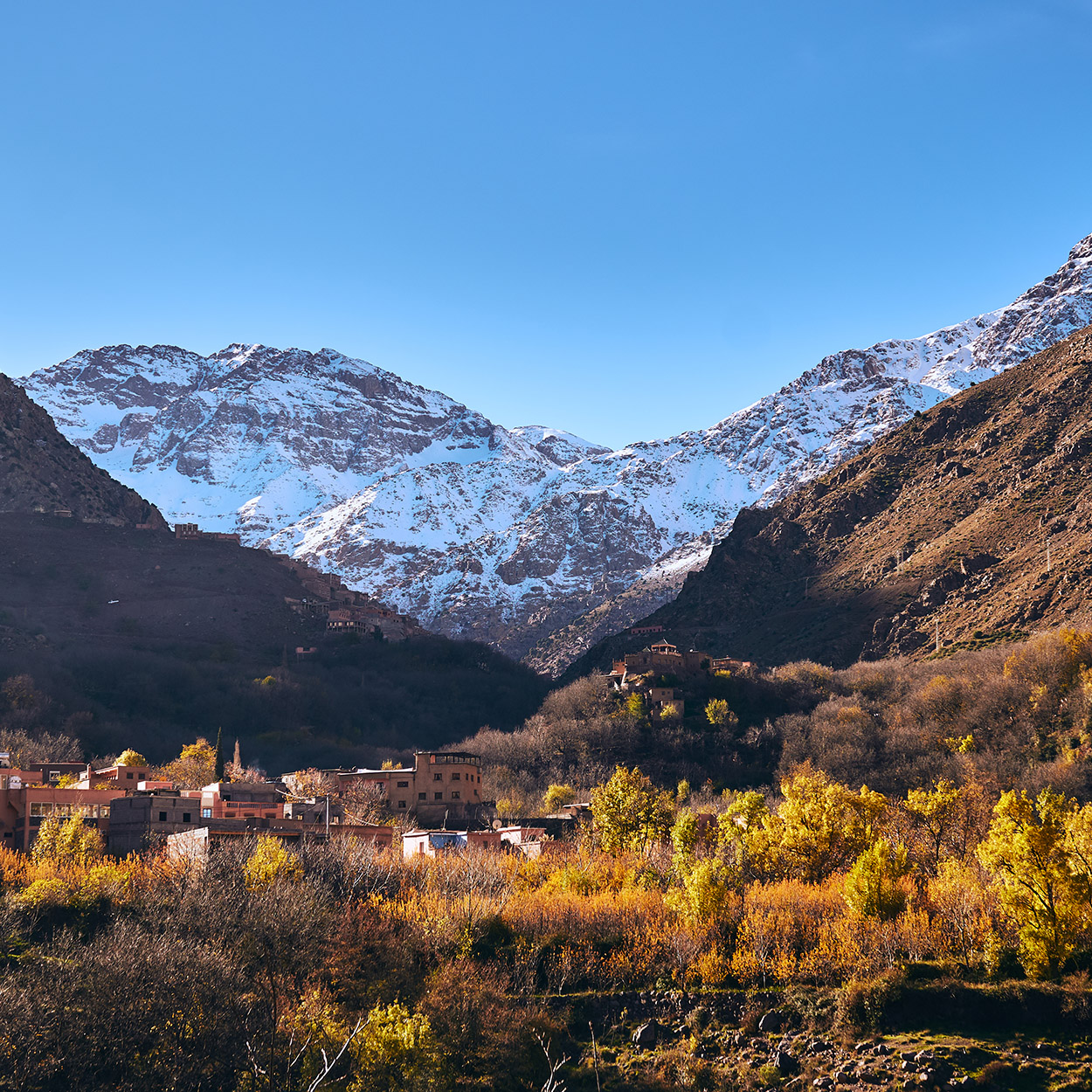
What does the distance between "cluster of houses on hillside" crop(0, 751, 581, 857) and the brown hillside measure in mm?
85797

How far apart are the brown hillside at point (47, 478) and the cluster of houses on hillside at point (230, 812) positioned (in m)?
85.8

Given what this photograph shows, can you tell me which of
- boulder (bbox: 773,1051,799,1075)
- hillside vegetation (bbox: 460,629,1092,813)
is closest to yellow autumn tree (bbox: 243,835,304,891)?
boulder (bbox: 773,1051,799,1075)

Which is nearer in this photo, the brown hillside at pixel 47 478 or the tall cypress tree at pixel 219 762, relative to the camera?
the tall cypress tree at pixel 219 762

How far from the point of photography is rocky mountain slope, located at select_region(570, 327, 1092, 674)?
4631 inches

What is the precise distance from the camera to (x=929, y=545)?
439 feet

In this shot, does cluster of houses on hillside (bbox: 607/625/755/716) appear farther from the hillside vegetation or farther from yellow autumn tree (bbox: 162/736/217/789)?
yellow autumn tree (bbox: 162/736/217/789)

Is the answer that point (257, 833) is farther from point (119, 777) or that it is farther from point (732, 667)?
point (732, 667)

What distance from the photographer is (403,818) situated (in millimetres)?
87000

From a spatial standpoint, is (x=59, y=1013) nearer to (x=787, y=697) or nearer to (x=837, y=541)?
(x=787, y=697)

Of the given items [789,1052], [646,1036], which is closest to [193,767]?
[646,1036]

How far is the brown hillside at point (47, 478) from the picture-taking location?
16975cm

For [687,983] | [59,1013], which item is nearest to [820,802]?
[687,983]

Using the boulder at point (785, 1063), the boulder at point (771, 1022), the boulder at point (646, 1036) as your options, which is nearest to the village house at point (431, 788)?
the boulder at point (646, 1036)

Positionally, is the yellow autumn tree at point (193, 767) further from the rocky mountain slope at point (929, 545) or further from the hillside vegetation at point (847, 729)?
the rocky mountain slope at point (929, 545)
